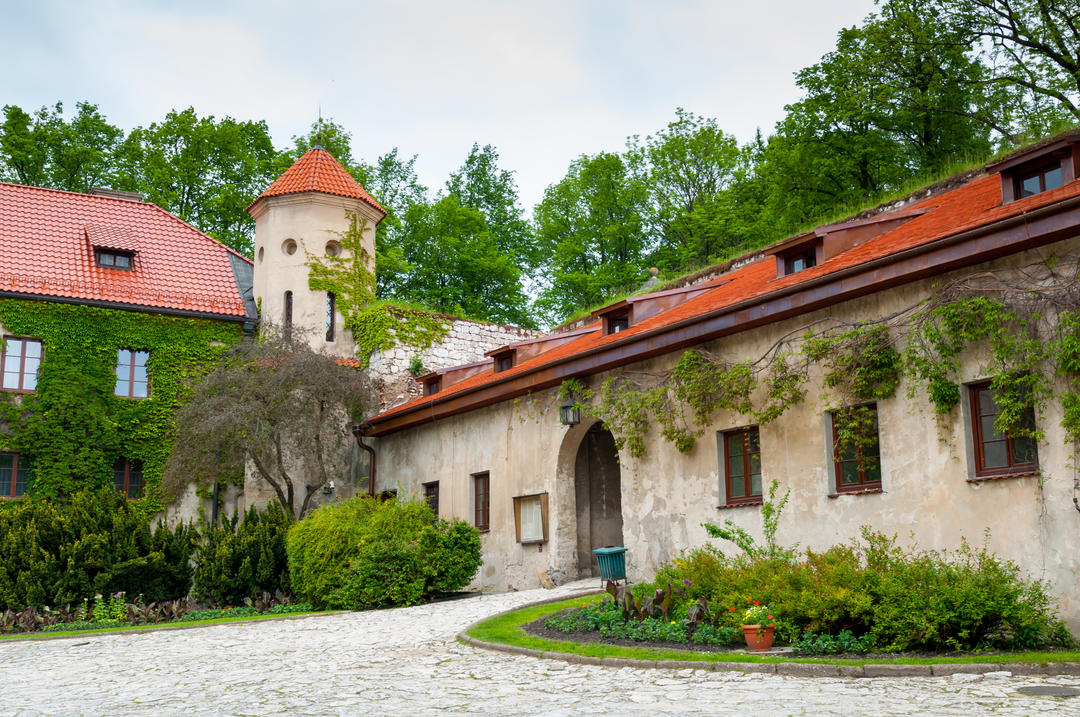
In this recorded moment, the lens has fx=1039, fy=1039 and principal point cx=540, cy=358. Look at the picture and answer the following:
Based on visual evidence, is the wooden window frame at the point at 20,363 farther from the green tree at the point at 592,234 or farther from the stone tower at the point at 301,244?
the green tree at the point at 592,234

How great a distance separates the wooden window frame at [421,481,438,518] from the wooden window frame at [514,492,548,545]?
3.22 m

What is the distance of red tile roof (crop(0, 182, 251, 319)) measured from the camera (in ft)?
84.7

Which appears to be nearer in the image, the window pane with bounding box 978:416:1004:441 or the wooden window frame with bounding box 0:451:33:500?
the window pane with bounding box 978:416:1004:441

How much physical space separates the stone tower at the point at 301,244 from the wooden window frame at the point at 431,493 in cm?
560

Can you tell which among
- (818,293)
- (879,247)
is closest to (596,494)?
(818,293)

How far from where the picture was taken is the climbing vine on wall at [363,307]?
26016 millimetres

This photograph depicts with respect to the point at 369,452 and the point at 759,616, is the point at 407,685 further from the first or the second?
the point at 369,452

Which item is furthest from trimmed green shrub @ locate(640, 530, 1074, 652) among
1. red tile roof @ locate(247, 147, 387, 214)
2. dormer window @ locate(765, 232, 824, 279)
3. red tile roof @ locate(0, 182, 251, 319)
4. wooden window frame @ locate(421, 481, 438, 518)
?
red tile roof @ locate(0, 182, 251, 319)

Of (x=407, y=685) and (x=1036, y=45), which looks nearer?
(x=407, y=685)

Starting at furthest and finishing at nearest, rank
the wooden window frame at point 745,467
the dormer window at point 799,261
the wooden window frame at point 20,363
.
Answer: the wooden window frame at point 20,363
the dormer window at point 799,261
the wooden window frame at point 745,467

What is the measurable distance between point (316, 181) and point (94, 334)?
6.76 meters

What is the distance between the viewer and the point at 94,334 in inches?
1000

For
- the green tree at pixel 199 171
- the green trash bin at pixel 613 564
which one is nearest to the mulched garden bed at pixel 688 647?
the green trash bin at pixel 613 564

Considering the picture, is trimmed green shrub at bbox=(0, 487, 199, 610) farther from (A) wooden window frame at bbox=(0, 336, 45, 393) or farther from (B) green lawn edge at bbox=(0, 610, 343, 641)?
(A) wooden window frame at bbox=(0, 336, 45, 393)
